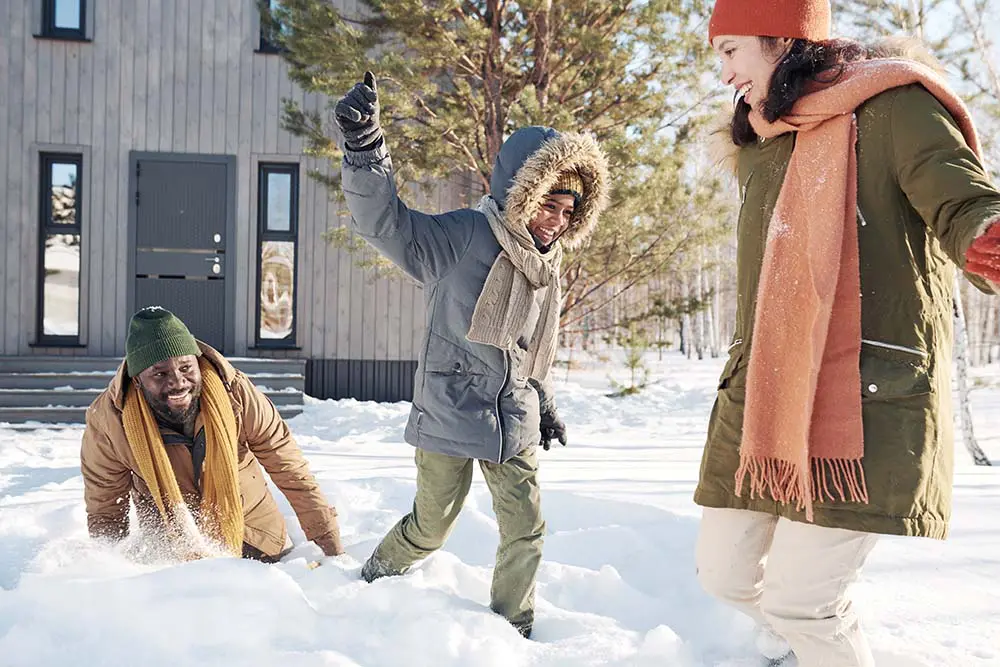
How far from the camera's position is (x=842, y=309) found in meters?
1.88

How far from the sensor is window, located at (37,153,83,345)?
995 centimetres

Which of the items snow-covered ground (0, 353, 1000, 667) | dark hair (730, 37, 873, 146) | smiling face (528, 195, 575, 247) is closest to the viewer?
dark hair (730, 37, 873, 146)

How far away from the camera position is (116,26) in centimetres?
988

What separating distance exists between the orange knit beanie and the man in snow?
2243 mm

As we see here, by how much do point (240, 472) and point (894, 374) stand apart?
105 inches

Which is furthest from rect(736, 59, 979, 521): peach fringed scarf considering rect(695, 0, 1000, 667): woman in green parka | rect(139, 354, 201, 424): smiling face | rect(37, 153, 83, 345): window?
rect(37, 153, 83, 345): window

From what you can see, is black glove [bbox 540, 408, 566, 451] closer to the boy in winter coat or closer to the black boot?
the boy in winter coat

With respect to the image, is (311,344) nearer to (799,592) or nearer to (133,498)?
(133,498)

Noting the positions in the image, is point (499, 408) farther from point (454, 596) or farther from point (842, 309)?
point (842, 309)

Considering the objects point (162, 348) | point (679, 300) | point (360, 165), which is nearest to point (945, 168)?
point (360, 165)

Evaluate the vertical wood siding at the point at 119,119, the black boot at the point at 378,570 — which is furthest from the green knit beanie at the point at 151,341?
the vertical wood siding at the point at 119,119

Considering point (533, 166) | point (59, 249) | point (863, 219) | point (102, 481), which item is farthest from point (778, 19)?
point (59, 249)

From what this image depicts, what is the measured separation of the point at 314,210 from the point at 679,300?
431cm

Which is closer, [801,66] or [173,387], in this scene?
[801,66]
